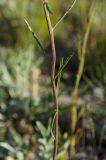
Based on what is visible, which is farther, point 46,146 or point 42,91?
point 42,91

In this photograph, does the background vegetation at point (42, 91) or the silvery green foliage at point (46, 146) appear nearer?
the silvery green foliage at point (46, 146)

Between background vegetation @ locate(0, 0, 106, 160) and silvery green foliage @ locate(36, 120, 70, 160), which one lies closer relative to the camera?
silvery green foliage @ locate(36, 120, 70, 160)

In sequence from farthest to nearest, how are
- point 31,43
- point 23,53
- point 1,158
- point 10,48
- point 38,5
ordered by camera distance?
point 38,5
point 10,48
point 31,43
point 23,53
point 1,158

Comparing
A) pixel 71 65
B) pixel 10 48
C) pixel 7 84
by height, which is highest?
pixel 7 84

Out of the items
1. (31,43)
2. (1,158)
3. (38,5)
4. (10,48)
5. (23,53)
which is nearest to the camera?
(1,158)

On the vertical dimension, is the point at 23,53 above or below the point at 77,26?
above

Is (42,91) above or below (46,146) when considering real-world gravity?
below

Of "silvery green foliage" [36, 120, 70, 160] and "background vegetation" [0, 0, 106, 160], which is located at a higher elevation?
"silvery green foliage" [36, 120, 70, 160]

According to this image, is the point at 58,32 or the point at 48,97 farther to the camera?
the point at 58,32

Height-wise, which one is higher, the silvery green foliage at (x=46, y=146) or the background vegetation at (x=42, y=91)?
the silvery green foliage at (x=46, y=146)

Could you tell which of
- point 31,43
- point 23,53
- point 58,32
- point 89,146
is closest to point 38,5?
point 58,32

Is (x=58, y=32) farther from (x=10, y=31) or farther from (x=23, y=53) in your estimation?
(x=23, y=53)
